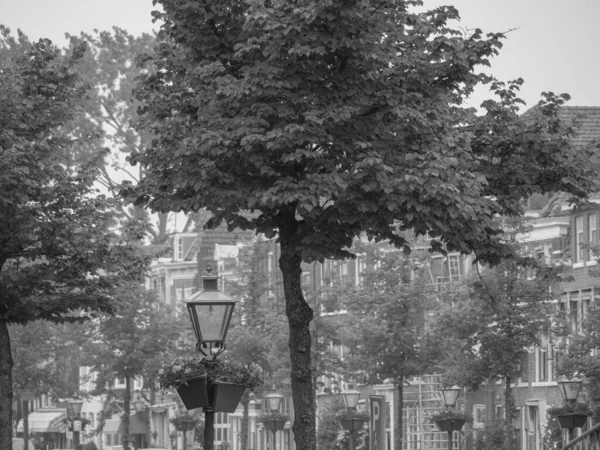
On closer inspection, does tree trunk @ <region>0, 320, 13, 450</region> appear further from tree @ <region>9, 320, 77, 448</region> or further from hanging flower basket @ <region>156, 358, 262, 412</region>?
tree @ <region>9, 320, 77, 448</region>

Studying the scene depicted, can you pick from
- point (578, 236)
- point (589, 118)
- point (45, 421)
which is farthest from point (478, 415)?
point (45, 421)

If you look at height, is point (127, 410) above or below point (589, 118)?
below

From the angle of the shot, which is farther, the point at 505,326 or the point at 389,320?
the point at 389,320

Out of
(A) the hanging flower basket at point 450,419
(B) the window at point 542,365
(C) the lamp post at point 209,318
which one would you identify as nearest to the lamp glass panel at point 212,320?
(C) the lamp post at point 209,318

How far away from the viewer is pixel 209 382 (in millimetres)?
21500

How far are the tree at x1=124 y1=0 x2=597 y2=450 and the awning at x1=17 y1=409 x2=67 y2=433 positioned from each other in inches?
3559

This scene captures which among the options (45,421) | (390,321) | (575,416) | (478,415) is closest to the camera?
(575,416)

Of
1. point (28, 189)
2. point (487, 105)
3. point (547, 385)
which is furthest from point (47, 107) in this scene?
point (547, 385)

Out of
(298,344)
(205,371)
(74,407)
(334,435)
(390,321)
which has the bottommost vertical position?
(334,435)

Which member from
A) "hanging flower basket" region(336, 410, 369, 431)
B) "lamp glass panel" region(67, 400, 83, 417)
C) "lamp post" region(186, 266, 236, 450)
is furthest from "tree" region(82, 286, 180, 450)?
"lamp post" region(186, 266, 236, 450)

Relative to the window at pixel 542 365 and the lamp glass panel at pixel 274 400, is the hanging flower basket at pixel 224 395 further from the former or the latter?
the window at pixel 542 365

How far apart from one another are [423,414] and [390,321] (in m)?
12.8

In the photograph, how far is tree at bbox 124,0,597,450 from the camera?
2545cm

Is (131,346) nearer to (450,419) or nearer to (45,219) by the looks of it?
(450,419)
